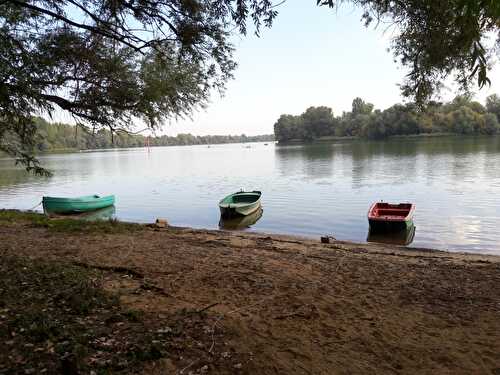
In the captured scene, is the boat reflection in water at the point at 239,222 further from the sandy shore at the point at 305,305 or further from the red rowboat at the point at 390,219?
the sandy shore at the point at 305,305

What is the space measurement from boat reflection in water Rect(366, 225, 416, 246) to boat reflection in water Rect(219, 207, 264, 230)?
20.3 feet

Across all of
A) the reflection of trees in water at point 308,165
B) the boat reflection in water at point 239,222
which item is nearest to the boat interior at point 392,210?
the boat reflection in water at point 239,222

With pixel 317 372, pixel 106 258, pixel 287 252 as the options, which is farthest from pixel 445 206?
pixel 317 372

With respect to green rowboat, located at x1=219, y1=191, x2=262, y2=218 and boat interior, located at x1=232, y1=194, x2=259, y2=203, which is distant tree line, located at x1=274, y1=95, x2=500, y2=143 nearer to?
boat interior, located at x1=232, y1=194, x2=259, y2=203

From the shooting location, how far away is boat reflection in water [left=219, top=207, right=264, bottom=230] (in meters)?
20.9

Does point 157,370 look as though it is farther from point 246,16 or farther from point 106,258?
point 106,258

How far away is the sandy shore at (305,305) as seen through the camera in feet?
13.7

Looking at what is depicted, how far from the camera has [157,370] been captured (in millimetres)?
3723

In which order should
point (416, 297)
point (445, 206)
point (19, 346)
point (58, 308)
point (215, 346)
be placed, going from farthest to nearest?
point (445, 206) < point (416, 297) < point (58, 308) < point (215, 346) < point (19, 346)

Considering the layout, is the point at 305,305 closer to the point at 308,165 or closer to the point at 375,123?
the point at 308,165

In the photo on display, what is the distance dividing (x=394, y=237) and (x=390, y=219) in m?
0.76

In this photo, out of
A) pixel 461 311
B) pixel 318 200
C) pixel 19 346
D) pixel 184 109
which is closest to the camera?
pixel 19 346

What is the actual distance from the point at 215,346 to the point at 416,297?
3.68 m

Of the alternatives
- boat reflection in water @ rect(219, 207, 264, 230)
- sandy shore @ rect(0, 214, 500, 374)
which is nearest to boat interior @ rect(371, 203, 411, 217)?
boat reflection in water @ rect(219, 207, 264, 230)
